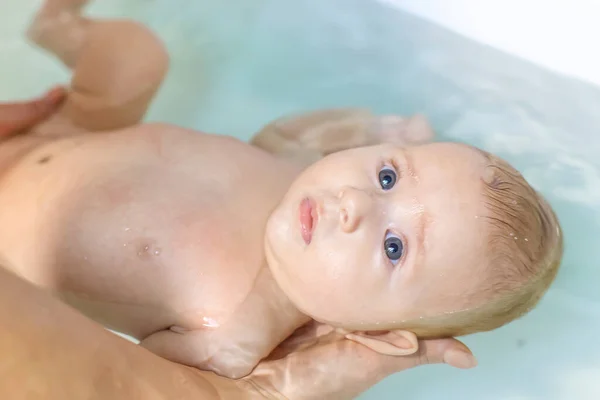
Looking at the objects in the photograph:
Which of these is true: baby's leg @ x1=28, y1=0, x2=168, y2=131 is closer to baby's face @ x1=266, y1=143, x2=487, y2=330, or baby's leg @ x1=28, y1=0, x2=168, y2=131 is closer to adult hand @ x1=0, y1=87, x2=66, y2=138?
adult hand @ x1=0, y1=87, x2=66, y2=138

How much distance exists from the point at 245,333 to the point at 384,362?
0.62 feet

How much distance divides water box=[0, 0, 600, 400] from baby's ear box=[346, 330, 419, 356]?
36 cm

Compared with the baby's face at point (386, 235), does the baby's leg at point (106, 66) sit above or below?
below

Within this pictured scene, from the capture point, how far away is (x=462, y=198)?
27.3 inches

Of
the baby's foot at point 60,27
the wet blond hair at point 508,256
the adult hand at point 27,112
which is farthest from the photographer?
the baby's foot at point 60,27

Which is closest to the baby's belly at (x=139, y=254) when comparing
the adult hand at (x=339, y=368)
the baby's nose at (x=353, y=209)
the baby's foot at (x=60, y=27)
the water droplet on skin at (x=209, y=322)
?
the water droplet on skin at (x=209, y=322)

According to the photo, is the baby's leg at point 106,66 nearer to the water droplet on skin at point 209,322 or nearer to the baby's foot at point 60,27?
the baby's foot at point 60,27

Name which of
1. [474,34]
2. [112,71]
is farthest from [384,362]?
[474,34]

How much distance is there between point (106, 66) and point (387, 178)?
580 millimetres

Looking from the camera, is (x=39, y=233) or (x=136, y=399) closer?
(x=136, y=399)

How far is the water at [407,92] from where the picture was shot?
112 cm

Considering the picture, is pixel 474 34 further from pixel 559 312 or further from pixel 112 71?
pixel 112 71

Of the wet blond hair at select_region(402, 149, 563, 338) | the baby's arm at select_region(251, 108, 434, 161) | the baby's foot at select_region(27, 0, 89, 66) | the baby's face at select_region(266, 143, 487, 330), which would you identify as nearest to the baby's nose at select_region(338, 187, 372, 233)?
the baby's face at select_region(266, 143, 487, 330)

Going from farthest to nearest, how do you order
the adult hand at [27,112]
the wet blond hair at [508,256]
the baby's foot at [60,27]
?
the baby's foot at [60,27], the adult hand at [27,112], the wet blond hair at [508,256]
